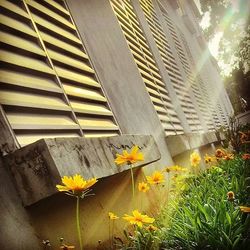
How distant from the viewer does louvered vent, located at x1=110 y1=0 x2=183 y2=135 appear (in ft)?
15.9

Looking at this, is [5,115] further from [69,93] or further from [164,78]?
[164,78]

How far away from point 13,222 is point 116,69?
8.32 ft

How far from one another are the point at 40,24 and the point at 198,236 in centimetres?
176

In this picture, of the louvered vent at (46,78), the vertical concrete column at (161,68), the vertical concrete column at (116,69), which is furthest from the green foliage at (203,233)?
the vertical concrete column at (161,68)

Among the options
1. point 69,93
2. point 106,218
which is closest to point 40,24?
point 69,93

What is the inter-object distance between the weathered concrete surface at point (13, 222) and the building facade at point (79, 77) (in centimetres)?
2

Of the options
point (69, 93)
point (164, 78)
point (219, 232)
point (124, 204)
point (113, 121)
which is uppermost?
point (164, 78)

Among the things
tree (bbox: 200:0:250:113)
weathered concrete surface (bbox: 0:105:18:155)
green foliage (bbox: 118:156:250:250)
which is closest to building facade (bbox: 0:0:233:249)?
weathered concrete surface (bbox: 0:105:18:155)

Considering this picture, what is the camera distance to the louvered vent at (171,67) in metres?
6.74

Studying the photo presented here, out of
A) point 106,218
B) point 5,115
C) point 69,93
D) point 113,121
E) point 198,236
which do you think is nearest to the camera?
point 5,115

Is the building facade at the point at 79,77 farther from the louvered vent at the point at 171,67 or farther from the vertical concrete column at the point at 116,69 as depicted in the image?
the louvered vent at the point at 171,67

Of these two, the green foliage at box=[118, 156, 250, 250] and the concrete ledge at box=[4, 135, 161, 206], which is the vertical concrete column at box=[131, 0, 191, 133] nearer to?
the green foliage at box=[118, 156, 250, 250]

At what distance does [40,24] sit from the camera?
2.62 meters

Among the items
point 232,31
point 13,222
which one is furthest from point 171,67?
point 232,31
